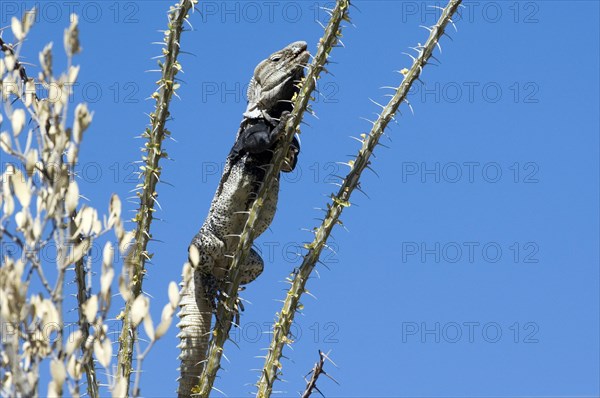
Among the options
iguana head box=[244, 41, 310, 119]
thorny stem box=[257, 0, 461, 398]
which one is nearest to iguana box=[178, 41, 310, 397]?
iguana head box=[244, 41, 310, 119]

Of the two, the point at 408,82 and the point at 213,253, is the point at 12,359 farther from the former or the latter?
the point at 408,82

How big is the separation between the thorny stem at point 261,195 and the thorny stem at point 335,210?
0.46 m

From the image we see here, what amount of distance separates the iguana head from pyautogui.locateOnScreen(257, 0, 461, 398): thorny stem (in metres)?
0.84

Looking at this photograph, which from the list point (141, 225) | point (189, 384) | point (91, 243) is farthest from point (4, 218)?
point (189, 384)

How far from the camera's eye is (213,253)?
862cm

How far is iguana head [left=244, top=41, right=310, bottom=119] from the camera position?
859 centimetres

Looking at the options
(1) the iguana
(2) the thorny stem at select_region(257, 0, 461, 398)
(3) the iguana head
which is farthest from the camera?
(3) the iguana head

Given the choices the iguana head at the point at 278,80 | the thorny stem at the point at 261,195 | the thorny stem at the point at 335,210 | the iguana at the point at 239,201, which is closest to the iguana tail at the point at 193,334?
the iguana at the point at 239,201

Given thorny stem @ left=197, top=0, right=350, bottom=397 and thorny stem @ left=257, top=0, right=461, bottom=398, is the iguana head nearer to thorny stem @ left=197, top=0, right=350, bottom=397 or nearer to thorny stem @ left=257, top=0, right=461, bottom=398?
thorny stem @ left=197, top=0, right=350, bottom=397

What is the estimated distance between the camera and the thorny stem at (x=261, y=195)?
320 inches

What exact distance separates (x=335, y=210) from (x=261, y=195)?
595mm

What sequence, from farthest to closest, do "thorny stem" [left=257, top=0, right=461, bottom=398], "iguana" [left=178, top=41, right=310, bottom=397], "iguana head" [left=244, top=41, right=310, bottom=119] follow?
"iguana head" [left=244, top=41, right=310, bottom=119]
"iguana" [left=178, top=41, right=310, bottom=397]
"thorny stem" [left=257, top=0, right=461, bottom=398]

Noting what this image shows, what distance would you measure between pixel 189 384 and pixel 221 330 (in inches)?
27.0

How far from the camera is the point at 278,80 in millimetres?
8609
